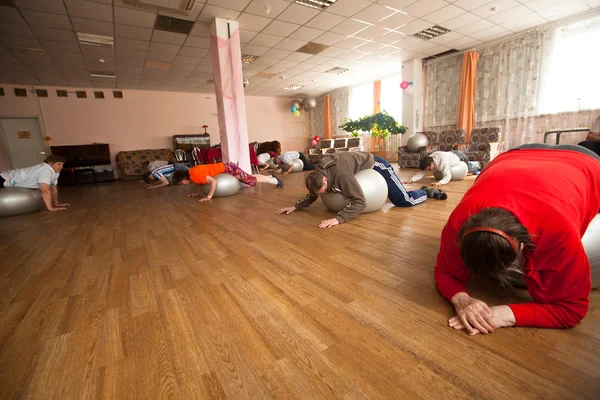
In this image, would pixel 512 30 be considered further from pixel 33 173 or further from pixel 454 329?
pixel 33 173

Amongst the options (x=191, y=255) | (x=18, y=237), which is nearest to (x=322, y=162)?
(x=191, y=255)

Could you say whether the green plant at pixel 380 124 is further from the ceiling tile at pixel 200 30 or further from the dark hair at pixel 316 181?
the dark hair at pixel 316 181

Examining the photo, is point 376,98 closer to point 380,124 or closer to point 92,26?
point 380,124

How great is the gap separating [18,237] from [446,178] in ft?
17.6

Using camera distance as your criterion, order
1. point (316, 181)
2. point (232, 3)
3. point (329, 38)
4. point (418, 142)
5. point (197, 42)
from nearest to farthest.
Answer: point (316, 181) → point (232, 3) → point (197, 42) → point (329, 38) → point (418, 142)

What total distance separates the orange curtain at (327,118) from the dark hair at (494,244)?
39.1 feet

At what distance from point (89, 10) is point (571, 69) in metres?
9.19

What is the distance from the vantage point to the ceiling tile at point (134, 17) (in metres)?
4.46

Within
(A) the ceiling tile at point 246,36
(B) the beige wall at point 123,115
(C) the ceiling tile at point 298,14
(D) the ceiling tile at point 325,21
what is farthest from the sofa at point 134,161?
(D) the ceiling tile at point 325,21

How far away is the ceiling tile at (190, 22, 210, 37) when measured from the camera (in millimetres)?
5135

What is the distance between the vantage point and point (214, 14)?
15.7 feet

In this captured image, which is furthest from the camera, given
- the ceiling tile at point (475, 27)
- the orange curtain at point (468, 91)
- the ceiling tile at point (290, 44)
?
the orange curtain at point (468, 91)

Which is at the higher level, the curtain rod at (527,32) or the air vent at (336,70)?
the air vent at (336,70)

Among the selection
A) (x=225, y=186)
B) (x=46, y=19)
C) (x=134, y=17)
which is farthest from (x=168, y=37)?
(x=225, y=186)
